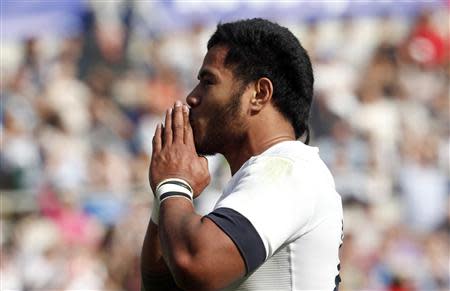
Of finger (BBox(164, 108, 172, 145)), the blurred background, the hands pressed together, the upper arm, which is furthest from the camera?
the blurred background

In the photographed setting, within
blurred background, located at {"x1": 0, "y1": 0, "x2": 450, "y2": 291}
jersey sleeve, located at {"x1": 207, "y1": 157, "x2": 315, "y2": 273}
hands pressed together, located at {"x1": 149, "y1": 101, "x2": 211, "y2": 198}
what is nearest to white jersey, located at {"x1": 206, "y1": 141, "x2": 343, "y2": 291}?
jersey sleeve, located at {"x1": 207, "y1": 157, "x2": 315, "y2": 273}

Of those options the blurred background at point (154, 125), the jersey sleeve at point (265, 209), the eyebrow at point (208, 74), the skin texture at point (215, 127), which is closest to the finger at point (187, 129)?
the skin texture at point (215, 127)

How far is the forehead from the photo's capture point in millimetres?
3279

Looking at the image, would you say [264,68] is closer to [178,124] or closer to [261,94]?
[261,94]

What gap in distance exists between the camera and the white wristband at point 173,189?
3.02 metres

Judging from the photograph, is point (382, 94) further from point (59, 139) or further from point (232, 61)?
point (232, 61)

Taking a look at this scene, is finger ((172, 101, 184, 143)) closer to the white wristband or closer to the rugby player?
the rugby player

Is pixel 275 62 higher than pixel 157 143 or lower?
higher

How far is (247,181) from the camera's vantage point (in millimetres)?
2955

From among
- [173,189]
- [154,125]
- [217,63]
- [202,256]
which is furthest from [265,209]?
[154,125]

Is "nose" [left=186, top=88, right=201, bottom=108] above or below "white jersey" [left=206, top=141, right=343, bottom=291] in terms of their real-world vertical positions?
above

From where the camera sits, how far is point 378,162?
36.0ft

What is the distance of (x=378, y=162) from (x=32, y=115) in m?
3.61

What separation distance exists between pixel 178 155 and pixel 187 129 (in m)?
0.13
